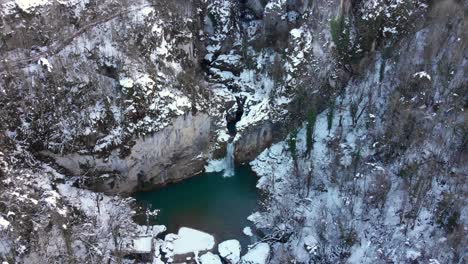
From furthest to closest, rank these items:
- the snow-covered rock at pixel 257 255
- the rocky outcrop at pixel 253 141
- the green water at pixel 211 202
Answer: the rocky outcrop at pixel 253 141
the green water at pixel 211 202
the snow-covered rock at pixel 257 255

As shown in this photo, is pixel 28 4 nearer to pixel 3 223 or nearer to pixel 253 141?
pixel 3 223

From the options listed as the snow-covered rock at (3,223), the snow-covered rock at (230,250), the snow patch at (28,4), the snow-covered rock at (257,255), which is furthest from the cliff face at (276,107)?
the snow-covered rock at (230,250)

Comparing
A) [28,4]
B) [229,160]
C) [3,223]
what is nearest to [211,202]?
[229,160]

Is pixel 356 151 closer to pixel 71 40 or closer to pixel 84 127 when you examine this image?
pixel 84 127

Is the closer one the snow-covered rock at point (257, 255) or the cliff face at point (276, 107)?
the snow-covered rock at point (257, 255)

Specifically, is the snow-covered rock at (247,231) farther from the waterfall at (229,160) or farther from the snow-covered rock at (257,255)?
the waterfall at (229,160)

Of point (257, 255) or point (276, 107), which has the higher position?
point (276, 107)
